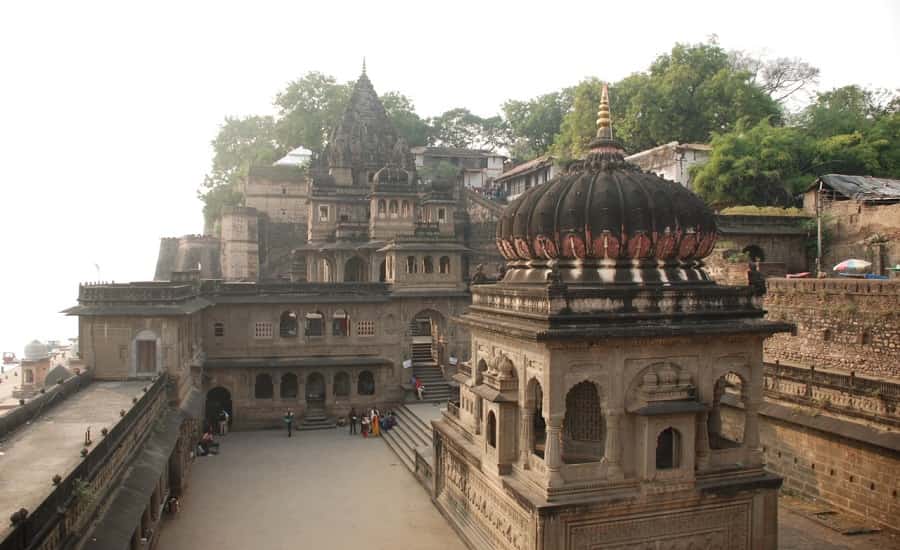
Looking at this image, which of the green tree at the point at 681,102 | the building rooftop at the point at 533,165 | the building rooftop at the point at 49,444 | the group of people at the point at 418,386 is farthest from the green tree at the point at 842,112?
the building rooftop at the point at 49,444

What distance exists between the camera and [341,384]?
31.1 m

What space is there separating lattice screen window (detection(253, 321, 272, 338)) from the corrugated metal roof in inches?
968

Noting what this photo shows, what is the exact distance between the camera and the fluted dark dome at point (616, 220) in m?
13.7

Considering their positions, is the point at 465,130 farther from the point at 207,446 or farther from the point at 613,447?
the point at 613,447

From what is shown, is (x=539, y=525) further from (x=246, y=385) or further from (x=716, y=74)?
(x=716, y=74)

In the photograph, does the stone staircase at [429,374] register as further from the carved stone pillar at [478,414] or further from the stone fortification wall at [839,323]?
the carved stone pillar at [478,414]

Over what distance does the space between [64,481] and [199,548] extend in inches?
290

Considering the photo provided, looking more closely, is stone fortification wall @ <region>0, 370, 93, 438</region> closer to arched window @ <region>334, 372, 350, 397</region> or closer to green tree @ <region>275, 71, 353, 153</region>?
arched window @ <region>334, 372, 350, 397</region>

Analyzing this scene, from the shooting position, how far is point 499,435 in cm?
1420

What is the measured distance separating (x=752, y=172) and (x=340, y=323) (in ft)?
67.1

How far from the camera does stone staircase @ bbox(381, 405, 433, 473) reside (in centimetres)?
2319

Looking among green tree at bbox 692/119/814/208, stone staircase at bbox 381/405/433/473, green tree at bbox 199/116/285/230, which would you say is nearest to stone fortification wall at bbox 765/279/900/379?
green tree at bbox 692/119/814/208

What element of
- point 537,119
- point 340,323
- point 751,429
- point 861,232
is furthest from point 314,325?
point 537,119

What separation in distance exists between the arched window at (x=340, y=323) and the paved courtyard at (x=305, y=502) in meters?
5.99
